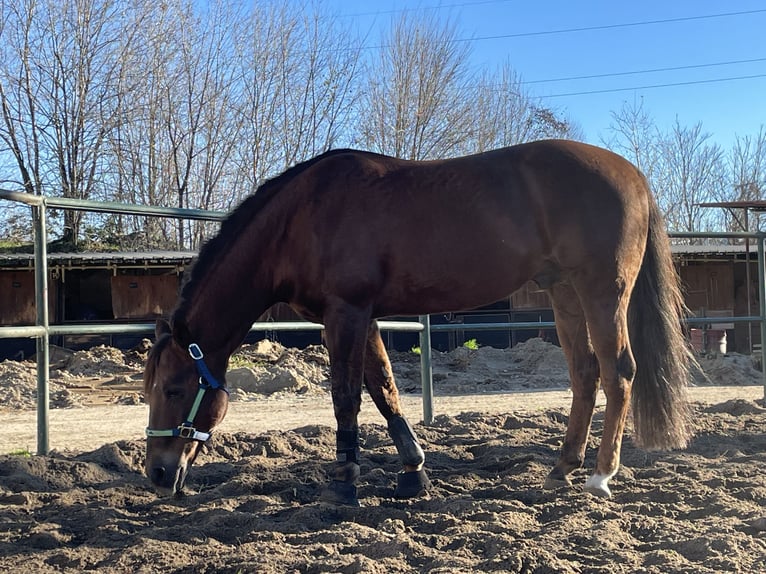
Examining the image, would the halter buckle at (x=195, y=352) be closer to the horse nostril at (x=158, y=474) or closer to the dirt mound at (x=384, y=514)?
the horse nostril at (x=158, y=474)

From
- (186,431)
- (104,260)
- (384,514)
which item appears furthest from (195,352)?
(104,260)

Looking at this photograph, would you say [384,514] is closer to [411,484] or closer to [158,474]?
[411,484]

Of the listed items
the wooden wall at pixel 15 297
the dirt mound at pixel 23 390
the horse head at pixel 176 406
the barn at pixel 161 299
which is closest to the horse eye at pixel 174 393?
the horse head at pixel 176 406

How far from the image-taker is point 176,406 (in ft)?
10.2

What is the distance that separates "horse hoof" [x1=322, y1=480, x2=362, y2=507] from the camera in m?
3.02

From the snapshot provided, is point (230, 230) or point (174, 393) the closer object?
point (174, 393)

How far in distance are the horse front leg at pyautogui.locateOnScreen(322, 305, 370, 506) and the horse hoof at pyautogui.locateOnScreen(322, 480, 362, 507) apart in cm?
4

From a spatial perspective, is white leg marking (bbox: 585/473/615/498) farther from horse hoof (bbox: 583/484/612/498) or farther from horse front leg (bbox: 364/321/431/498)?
horse front leg (bbox: 364/321/431/498)

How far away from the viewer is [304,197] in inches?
132

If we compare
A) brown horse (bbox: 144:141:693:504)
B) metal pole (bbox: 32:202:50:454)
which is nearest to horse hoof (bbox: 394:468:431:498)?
brown horse (bbox: 144:141:693:504)

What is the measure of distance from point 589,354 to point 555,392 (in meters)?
6.03

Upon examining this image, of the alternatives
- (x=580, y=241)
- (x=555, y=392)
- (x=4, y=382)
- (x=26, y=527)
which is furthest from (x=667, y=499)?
(x=4, y=382)

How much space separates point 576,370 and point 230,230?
1.93 metres

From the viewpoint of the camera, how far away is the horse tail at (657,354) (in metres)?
3.76
